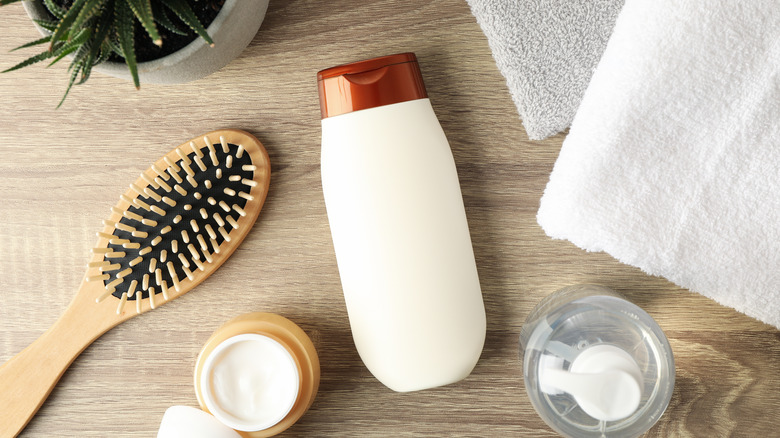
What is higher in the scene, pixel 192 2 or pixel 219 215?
pixel 192 2

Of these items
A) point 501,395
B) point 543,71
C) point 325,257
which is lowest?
point 501,395

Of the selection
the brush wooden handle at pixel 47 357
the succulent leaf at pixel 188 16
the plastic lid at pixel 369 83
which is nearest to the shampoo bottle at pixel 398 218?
the plastic lid at pixel 369 83

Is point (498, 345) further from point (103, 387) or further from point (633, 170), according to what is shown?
point (103, 387)

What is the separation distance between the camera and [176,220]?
0.41m

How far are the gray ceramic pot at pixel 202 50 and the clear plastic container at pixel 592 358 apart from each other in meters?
0.31

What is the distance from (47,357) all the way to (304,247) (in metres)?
0.24

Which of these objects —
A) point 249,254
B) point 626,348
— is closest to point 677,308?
point 626,348

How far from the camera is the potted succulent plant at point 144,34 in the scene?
31 cm

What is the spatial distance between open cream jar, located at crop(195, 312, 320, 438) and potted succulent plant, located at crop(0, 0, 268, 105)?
0.66 feet

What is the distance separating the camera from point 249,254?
46 centimetres

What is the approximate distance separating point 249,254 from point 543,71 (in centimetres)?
28

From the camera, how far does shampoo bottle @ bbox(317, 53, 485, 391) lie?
0.40 metres

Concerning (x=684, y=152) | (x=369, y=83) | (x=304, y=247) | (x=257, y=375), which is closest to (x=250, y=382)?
(x=257, y=375)

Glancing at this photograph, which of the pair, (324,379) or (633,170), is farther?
(324,379)
